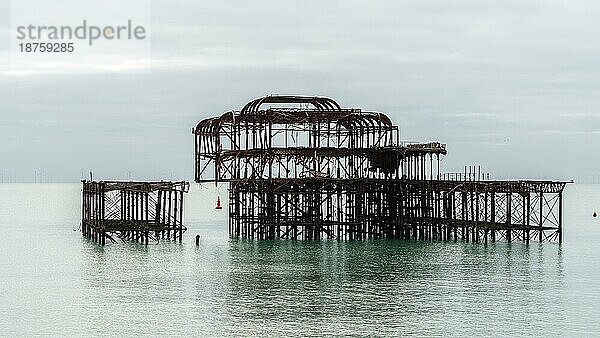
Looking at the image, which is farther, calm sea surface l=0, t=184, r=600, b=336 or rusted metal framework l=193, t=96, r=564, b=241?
rusted metal framework l=193, t=96, r=564, b=241

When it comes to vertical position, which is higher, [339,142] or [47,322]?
[339,142]

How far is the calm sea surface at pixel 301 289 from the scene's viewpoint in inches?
1777

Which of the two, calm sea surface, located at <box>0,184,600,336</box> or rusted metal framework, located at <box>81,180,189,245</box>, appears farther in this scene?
rusted metal framework, located at <box>81,180,189,245</box>

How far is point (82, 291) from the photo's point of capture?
5534 centimetres

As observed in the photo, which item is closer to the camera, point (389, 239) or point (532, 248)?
point (532, 248)

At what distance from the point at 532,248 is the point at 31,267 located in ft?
117

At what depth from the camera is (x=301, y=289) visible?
182 feet

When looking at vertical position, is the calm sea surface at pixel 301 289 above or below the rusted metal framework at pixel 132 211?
below

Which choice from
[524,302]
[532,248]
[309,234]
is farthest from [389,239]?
[524,302]

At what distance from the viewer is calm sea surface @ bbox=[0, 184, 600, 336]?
45.1 metres

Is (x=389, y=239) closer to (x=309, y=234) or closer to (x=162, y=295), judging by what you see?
(x=309, y=234)

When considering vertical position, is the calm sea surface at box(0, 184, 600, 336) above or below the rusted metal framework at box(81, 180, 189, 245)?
below

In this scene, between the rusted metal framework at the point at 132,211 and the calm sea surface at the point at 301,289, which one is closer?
the calm sea surface at the point at 301,289

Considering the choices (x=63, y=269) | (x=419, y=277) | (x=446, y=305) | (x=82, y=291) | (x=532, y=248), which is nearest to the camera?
(x=446, y=305)
